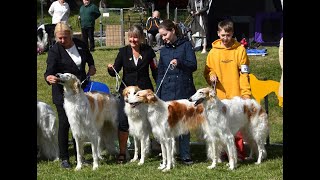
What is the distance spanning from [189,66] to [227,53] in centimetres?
52

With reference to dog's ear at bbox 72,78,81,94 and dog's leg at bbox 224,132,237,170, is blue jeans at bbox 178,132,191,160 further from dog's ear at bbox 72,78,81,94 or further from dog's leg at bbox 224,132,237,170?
dog's ear at bbox 72,78,81,94

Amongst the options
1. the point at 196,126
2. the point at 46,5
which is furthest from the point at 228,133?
the point at 46,5

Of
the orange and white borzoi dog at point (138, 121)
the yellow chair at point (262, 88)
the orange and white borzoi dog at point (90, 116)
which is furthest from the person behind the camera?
the yellow chair at point (262, 88)

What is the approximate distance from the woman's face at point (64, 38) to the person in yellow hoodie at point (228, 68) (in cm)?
172

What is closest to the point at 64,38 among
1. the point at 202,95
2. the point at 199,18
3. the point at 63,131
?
the point at 63,131

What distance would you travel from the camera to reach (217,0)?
62.2ft

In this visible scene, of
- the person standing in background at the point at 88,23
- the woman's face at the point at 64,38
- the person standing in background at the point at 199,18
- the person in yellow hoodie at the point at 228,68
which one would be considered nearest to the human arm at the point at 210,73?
the person in yellow hoodie at the point at 228,68

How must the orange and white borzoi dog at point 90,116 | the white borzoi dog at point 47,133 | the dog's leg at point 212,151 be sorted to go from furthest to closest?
the white borzoi dog at point 47,133 → the dog's leg at point 212,151 → the orange and white borzoi dog at point 90,116

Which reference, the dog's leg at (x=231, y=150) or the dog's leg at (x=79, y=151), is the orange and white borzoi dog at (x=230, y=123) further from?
the dog's leg at (x=79, y=151)

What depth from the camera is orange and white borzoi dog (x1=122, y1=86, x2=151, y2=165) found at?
7314mm

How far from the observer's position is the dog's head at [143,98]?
23.6 ft

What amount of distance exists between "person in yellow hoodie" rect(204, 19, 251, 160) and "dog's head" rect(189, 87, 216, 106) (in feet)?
1.49

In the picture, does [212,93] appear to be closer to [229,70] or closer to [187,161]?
[229,70]
